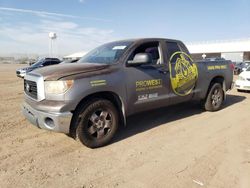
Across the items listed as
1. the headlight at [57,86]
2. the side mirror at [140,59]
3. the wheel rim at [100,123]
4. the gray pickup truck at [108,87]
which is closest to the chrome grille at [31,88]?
the gray pickup truck at [108,87]

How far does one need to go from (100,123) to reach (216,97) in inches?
158

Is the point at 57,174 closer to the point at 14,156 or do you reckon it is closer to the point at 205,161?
the point at 14,156

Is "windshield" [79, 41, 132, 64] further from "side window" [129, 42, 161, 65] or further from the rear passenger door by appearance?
the rear passenger door

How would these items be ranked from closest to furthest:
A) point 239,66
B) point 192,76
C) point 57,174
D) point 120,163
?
point 57,174
point 120,163
point 192,76
point 239,66

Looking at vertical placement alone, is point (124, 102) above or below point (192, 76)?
below

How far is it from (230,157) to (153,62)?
2403 mm

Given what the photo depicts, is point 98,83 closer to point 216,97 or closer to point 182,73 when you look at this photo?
point 182,73

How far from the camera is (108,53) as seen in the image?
5082 mm

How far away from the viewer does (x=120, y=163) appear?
3697mm

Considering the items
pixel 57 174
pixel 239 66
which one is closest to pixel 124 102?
pixel 57 174

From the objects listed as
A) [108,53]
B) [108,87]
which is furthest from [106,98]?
[108,53]

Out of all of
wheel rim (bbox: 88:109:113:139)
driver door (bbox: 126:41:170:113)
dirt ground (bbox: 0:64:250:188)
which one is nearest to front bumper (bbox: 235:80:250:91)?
dirt ground (bbox: 0:64:250:188)

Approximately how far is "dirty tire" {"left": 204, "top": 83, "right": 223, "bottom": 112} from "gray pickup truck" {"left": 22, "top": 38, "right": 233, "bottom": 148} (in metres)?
0.75

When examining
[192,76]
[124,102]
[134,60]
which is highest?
[134,60]
